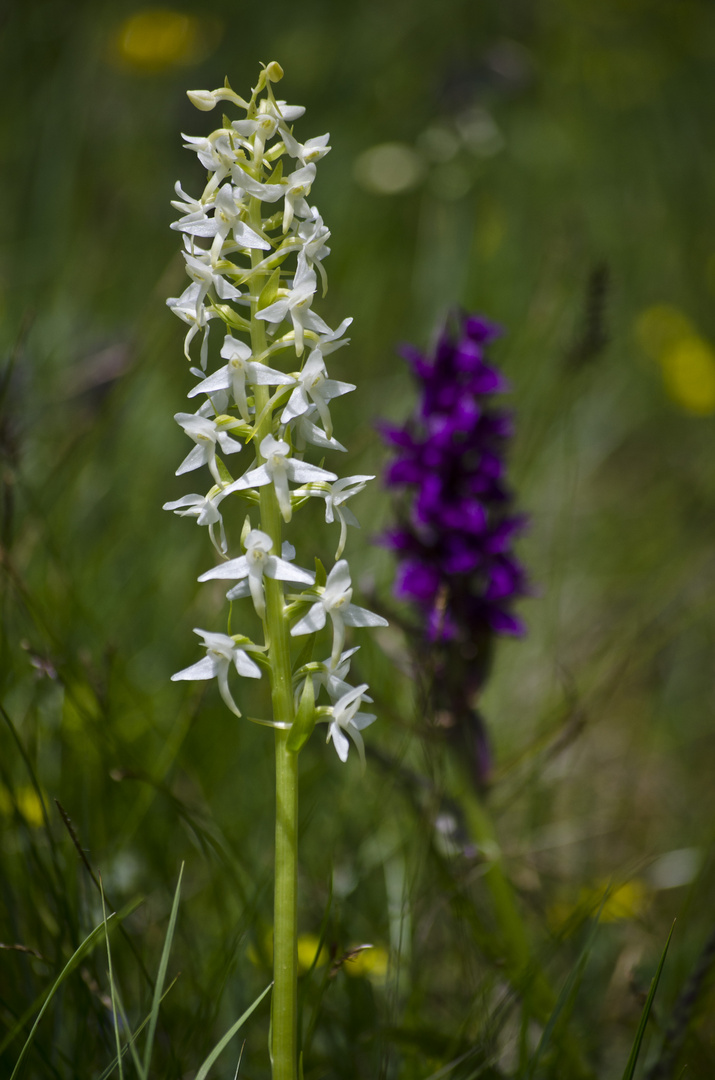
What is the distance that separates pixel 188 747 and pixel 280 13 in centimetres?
649

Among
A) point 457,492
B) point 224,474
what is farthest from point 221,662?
point 457,492

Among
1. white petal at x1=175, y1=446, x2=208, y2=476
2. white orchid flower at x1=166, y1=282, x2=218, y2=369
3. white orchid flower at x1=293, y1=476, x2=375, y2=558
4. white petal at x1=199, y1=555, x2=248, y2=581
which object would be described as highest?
white orchid flower at x1=166, y1=282, x2=218, y2=369

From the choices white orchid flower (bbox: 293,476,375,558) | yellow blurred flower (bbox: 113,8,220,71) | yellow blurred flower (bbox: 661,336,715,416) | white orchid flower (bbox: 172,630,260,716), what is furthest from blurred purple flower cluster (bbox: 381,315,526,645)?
yellow blurred flower (bbox: 113,8,220,71)

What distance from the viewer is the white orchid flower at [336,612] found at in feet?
3.26

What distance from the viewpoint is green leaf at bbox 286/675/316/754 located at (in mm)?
963

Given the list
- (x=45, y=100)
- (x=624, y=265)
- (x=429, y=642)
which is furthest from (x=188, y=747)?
(x=624, y=265)

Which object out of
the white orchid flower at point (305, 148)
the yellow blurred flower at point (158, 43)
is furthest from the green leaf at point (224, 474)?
the yellow blurred flower at point (158, 43)

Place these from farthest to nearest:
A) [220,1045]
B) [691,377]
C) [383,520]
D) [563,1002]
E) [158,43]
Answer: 1. [158,43]
2. [691,377]
3. [383,520]
4. [563,1002]
5. [220,1045]

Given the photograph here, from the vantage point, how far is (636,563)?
3.31 meters

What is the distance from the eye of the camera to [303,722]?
967mm

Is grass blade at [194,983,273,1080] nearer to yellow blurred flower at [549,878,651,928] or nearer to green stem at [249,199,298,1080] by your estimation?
green stem at [249,199,298,1080]

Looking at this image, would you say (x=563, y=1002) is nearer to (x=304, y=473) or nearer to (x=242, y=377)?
(x=304, y=473)

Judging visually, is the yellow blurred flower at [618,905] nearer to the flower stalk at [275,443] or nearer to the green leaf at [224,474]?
the flower stalk at [275,443]

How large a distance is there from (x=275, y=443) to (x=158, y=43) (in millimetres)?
5684
